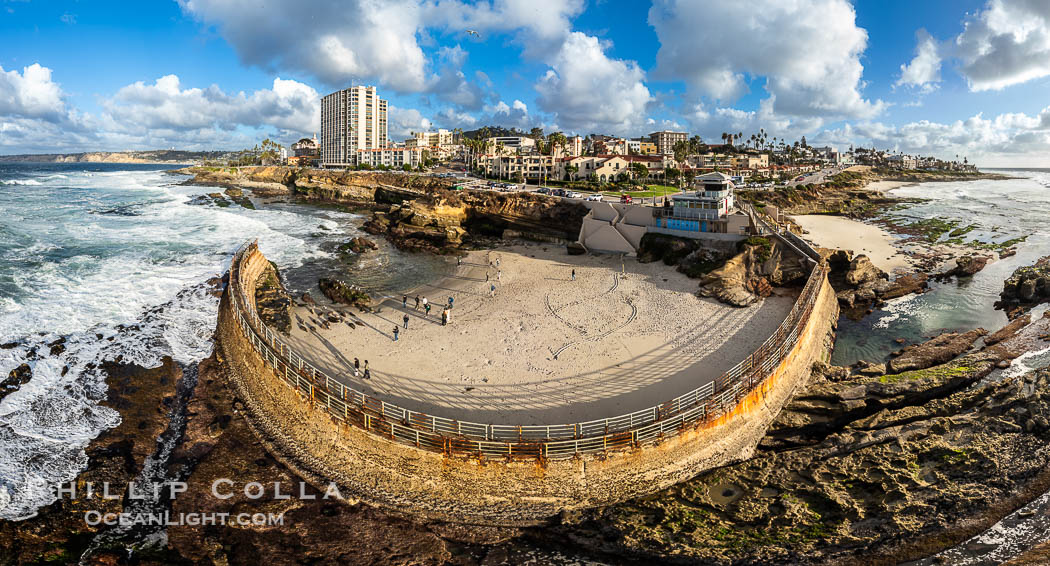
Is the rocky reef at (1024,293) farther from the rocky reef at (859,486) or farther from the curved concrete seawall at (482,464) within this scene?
the curved concrete seawall at (482,464)

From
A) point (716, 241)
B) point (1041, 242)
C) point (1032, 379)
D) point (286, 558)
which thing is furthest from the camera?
point (1041, 242)

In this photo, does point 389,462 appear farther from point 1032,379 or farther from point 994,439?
point 1032,379

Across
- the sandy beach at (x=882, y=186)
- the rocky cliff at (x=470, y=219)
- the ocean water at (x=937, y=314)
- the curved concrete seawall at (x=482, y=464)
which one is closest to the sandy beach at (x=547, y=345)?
the curved concrete seawall at (x=482, y=464)

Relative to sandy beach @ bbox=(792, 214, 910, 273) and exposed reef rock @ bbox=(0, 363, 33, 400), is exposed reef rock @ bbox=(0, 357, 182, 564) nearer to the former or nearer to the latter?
exposed reef rock @ bbox=(0, 363, 33, 400)

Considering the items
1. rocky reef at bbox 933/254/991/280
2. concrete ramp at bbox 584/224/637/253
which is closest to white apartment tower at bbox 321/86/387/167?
Answer: concrete ramp at bbox 584/224/637/253

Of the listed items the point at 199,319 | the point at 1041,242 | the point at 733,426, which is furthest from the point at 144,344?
the point at 1041,242
